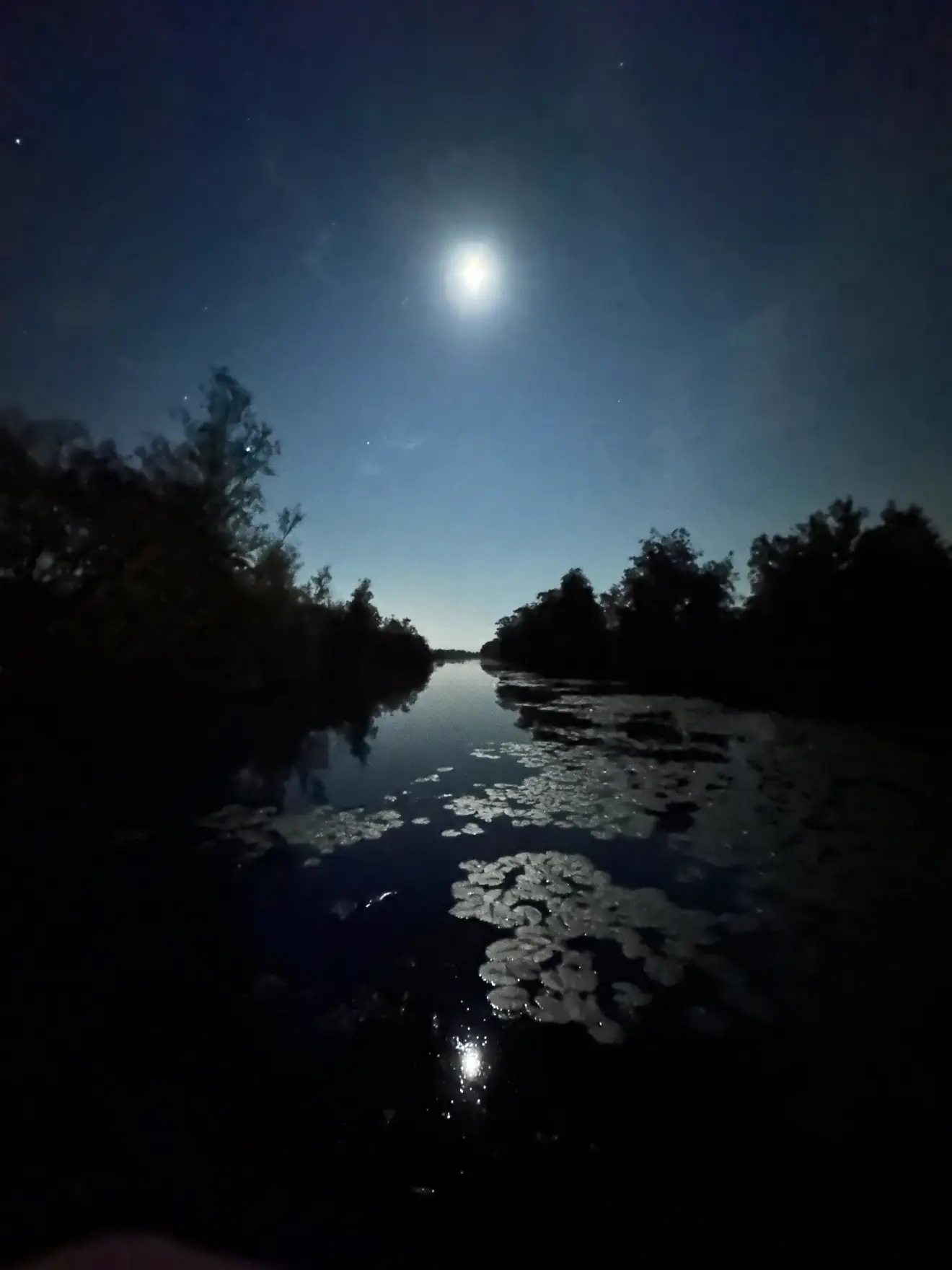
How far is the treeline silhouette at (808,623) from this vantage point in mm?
39250

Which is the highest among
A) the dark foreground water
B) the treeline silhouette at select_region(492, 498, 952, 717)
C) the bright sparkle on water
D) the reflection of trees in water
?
the treeline silhouette at select_region(492, 498, 952, 717)

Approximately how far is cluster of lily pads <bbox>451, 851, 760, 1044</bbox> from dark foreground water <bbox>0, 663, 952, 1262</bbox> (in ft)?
0.15

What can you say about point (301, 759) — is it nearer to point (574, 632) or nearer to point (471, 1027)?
point (471, 1027)

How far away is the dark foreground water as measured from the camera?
3.40m

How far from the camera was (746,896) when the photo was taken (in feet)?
25.2

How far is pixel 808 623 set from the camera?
48.4 metres

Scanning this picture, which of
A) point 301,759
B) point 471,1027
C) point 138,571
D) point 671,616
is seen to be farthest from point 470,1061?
point 671,616

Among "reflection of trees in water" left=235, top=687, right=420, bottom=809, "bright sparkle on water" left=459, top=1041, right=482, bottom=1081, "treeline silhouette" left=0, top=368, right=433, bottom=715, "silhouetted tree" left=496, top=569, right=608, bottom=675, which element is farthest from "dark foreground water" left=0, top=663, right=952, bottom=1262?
"silhouetted tree" left=496, top=569, right=608, bottom=675

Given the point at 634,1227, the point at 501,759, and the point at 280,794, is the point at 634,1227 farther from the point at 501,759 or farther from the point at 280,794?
the point at 501,759

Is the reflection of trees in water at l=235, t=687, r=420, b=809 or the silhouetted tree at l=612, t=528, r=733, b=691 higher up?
the silhouetted tree at l=612, t=528, r=733, b=691

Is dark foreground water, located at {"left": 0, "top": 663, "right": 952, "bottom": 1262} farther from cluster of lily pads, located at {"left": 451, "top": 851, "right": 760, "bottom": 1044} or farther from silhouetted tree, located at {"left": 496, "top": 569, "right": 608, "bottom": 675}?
silhouetted tree, located at {"left": 496, "top": 569, "right": 608, "bottom": 675}

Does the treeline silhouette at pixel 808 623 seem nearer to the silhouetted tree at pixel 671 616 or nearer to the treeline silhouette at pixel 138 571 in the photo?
the silhouetted tree at pixel 671 616

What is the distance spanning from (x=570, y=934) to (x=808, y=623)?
5133cm

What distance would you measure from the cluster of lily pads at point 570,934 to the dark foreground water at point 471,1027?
0.15 feet
